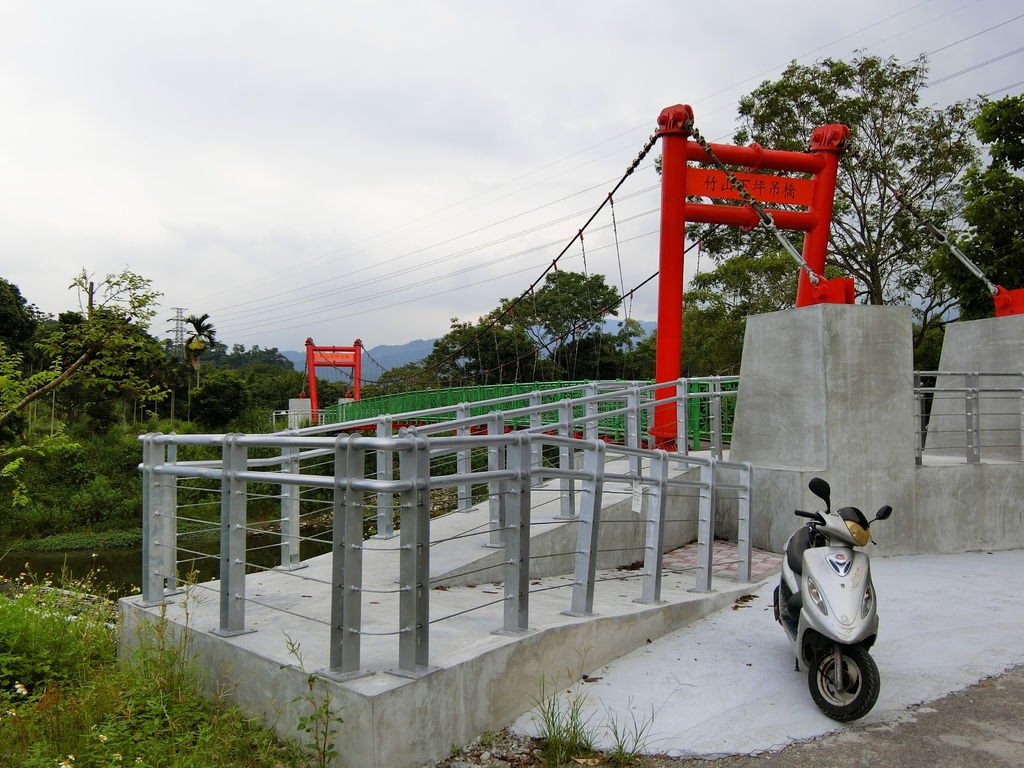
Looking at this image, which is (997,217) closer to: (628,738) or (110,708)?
(628,738)

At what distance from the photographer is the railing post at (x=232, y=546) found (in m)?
3.82

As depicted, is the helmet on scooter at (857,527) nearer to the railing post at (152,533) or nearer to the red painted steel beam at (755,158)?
the railing post at (152,533)

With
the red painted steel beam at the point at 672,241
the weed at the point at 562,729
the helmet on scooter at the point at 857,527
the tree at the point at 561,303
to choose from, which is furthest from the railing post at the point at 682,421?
the tree at the point at 561,303

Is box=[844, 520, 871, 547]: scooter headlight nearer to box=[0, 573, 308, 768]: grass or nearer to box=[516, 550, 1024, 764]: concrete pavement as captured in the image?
box=[516, 550, 1024, 764]: concrete pavement

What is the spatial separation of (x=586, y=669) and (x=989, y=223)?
13813mm

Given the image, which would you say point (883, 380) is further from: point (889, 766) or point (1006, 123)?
point (1006, 123)

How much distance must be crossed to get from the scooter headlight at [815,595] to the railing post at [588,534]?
1032 millimetres

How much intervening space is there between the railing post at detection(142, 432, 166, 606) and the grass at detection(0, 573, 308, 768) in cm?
25

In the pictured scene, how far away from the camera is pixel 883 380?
7.59 m

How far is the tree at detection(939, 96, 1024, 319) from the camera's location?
14297 millimetres

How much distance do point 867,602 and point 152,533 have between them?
11.5 feet

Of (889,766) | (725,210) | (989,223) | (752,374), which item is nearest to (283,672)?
(889,766)

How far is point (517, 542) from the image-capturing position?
12.4 ft

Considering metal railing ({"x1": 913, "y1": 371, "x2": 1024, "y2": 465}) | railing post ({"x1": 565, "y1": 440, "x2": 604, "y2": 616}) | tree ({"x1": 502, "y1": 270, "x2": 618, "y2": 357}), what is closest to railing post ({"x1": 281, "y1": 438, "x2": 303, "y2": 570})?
railing post ({"x1": 565, "y1": 440, "x2": 604, "y2": 616})
